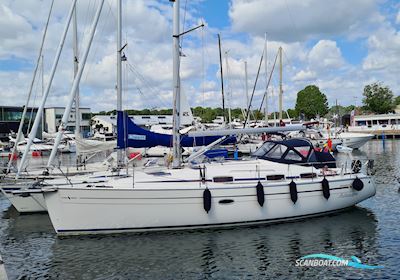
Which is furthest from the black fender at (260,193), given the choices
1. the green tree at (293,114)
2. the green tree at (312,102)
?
the green tree at (293,114)

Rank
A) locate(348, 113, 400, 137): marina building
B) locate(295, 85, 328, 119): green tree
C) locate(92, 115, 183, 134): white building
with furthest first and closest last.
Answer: locate(295, 85, 328, 119): green tree → locate(92, 115, 183, 134): white building → locate(348, 113, 400, 137): marina building

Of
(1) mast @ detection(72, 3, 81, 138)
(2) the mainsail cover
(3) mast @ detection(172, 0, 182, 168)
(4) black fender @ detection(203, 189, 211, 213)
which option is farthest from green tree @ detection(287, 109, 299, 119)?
(4) black fender @ detection(203, 189, 211, 213)

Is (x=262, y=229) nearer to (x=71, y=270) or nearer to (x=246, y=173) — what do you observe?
(x=246, y=173)

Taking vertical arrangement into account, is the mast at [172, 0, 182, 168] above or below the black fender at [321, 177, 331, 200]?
above

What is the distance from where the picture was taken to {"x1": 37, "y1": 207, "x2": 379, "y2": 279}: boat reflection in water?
1034 centimetres

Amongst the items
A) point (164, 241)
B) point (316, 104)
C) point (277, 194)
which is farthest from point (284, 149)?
point (316, 104)

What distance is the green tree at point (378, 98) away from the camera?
104m

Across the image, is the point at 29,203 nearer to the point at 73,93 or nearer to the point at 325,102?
the point at 73,93

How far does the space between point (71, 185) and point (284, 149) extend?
27.3 ft

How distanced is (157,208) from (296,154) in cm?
622

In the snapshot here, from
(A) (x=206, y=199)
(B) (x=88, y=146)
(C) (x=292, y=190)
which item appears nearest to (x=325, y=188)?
(C) (x=292, y=190)

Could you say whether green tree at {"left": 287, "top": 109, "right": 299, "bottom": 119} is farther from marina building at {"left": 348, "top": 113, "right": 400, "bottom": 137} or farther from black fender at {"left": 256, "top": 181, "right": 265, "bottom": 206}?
black fender at {"left": 256, "top": 181, "right": 265, "bottom": 206}

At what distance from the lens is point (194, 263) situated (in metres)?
10.9

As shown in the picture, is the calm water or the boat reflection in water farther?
the boat reflection in water
